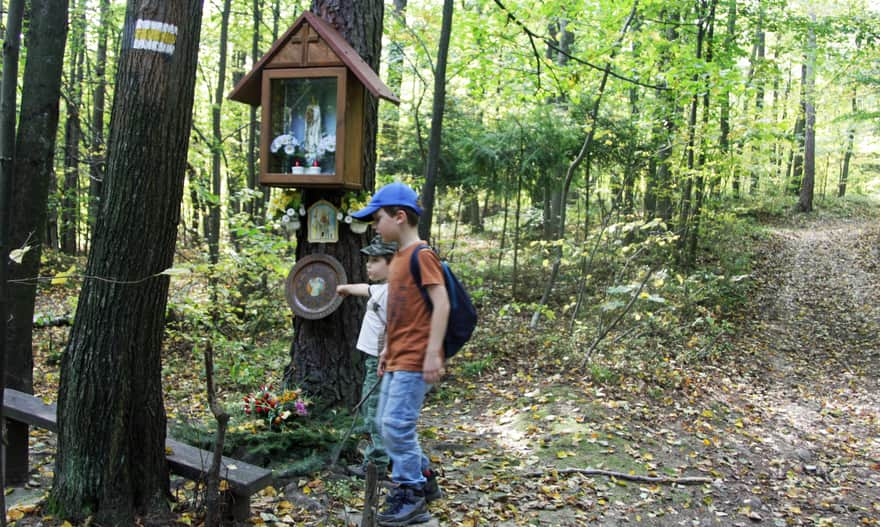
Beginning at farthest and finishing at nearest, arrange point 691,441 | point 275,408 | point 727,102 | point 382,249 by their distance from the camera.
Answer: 1. point 727,102
2. point 691,441
3. point 275,408
4. point 382,249

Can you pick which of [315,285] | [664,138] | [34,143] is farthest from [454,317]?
[664,138]

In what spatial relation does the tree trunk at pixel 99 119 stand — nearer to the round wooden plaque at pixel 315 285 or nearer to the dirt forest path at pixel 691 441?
the round wooden plaque at pixel 315 285

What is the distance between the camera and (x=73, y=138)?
15.2 meters

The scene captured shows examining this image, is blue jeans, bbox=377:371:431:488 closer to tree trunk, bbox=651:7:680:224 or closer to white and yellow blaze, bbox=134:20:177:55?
white and yellow blaze, bbox=134:20:177:55

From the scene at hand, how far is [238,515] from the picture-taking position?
3.46 metres

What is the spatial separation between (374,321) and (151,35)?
2265mm

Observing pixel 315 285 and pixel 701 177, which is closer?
pixel 315 285

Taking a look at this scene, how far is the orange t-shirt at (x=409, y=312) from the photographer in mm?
3400

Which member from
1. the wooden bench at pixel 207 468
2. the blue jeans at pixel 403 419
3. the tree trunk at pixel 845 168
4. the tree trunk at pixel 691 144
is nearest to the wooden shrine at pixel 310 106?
the blue jeans at pixel 403 419

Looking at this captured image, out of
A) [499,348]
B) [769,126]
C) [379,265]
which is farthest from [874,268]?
[379,265]

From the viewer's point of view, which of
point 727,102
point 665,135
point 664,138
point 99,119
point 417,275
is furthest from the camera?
point 99,119

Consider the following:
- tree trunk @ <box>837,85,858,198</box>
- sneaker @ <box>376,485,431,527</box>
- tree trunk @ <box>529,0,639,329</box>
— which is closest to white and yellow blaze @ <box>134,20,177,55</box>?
sneaker @ <box>376,485,431,527</box>

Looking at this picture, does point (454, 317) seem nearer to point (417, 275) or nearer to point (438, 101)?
point (417, 275)

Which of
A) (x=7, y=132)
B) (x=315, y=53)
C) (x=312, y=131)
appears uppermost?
(x=315, y=53)
